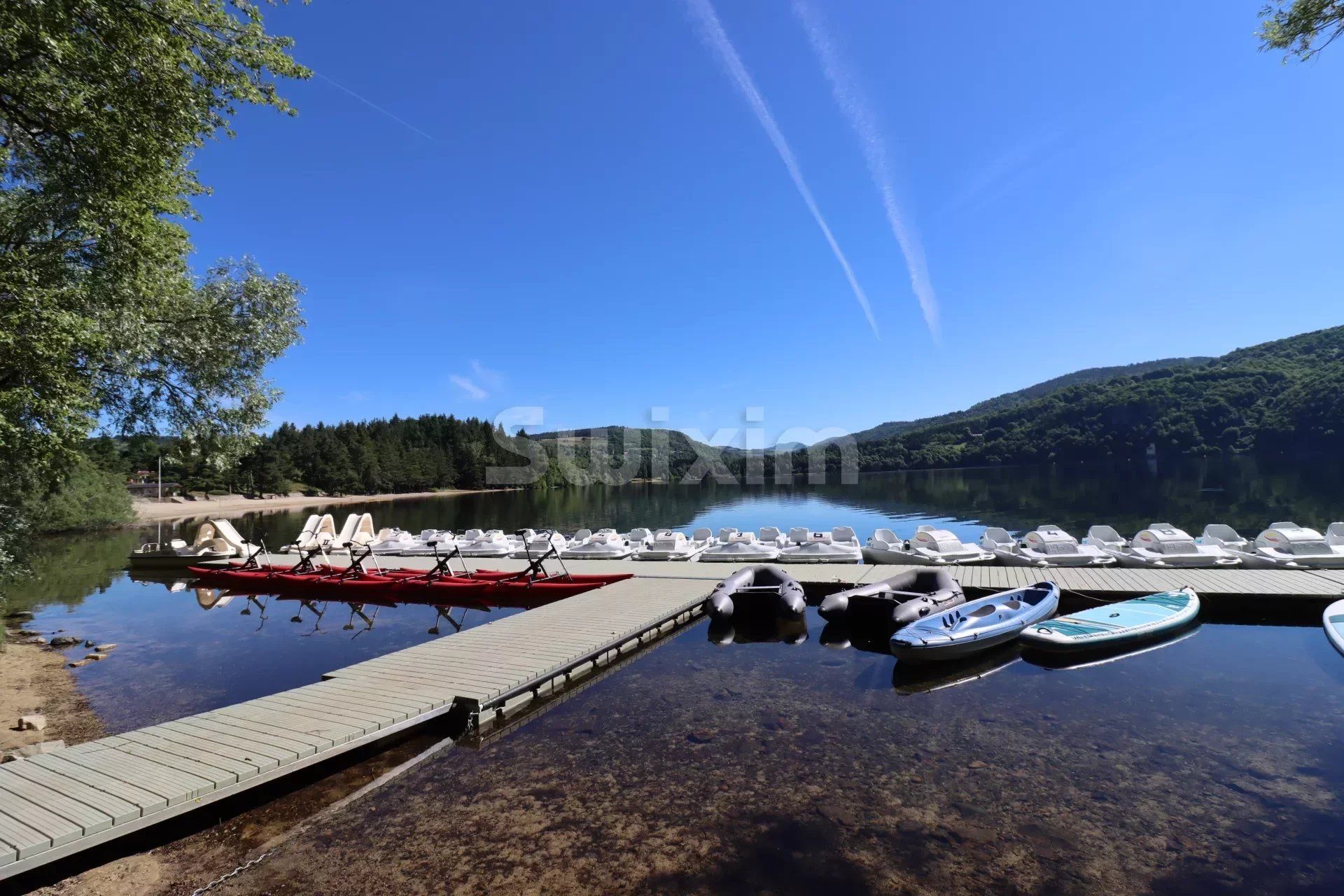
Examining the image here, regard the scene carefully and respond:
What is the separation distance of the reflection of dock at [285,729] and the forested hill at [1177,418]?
92603 mm

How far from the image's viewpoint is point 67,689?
9.37 m

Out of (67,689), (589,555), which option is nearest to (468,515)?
(589,555)

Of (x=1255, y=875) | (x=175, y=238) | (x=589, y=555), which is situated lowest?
(x=1255, y=875)

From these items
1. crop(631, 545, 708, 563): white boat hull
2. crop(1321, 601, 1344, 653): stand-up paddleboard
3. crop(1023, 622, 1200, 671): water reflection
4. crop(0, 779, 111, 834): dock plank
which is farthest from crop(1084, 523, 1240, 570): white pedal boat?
crop(0, 779, 111, 834): dock plank

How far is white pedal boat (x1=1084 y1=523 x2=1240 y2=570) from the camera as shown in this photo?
13531mm

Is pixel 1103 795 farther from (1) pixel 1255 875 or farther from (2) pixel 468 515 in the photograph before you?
(2) pixel 468 515

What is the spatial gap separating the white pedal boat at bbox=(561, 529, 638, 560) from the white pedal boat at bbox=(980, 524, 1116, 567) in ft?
32.8

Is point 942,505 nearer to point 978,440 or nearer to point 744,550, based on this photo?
point 744,550

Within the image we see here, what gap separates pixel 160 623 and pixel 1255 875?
18.3 meters

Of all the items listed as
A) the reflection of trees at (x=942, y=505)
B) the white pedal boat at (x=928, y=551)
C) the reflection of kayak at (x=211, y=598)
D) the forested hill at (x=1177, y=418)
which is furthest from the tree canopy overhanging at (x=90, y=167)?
the forested hill at (x=1177, y=418)

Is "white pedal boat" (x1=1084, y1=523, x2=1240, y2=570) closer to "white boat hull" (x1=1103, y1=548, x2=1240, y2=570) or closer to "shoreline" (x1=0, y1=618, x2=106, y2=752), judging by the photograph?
"white boat hull" (x1=1103, y1=548, x2=1240, y2=570)

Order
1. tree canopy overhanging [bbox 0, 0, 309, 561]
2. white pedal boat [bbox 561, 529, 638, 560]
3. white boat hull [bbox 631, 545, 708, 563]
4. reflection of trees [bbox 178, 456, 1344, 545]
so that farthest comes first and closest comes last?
1. reflection of trees [bbox 178, 456, 1344, 545]
2. white pedal boat [bbox 561, 529, 638, 560]
3. white boat hull [bbox 631, 545, 708, 563]
4. tree canopy overhanging [bbox 0, 0, 309, 561]

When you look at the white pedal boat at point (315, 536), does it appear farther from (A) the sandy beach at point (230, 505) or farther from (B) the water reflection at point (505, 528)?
(A) the sandy beach at point (230, 505)

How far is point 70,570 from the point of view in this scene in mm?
22406
